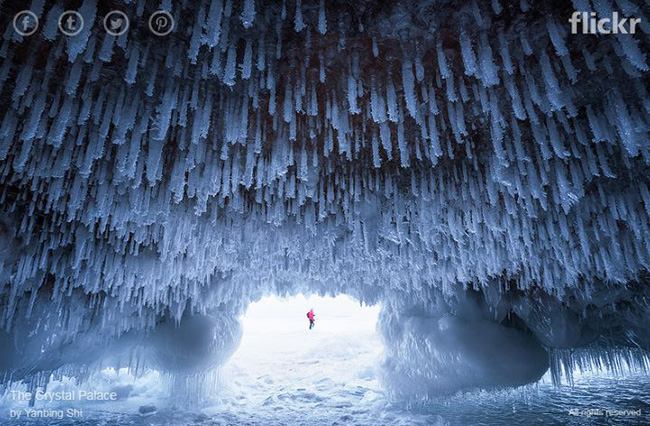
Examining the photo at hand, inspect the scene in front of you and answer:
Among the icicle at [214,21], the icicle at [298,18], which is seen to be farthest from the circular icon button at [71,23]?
the icicle at [298,18]

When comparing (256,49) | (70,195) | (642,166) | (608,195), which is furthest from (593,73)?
(70,195)

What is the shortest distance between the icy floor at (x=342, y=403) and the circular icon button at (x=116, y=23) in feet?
32.9

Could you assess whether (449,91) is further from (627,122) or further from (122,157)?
(122,157)

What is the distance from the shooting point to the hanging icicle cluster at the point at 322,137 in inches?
103

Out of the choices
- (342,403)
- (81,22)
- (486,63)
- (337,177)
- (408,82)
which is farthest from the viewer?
(342,403)

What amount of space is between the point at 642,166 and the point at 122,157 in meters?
5.83

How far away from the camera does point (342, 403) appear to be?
11570mm

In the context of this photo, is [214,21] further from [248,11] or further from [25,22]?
[25,22]

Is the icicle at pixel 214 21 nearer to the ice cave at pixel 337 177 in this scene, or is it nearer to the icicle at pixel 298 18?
the ice cave at pixel 337 177

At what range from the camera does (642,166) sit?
3.89 meters
